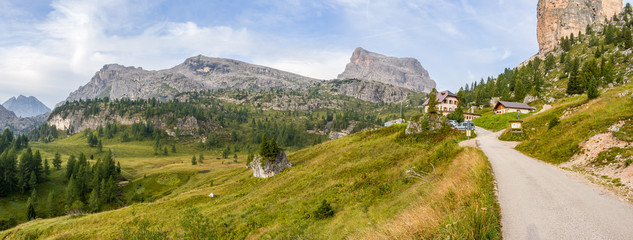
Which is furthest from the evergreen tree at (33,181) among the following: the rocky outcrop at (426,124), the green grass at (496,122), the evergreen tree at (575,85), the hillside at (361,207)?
the evergreen tree at (575,85)

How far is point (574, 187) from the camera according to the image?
14.8 m

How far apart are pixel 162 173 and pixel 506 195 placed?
13873 centimetres

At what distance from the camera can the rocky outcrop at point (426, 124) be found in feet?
145

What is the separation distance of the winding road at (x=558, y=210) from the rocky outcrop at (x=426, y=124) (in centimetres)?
2647

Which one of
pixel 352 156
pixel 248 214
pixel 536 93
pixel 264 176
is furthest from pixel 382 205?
pixel 536 93

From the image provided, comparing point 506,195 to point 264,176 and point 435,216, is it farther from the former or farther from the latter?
point 264,176

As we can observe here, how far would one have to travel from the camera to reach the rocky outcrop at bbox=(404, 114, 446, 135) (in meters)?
44.1

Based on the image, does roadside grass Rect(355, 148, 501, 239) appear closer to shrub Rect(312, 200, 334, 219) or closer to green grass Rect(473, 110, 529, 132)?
shrub Rect(312, 200, 334, 219)

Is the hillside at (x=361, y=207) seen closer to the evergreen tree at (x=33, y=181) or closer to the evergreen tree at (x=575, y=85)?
the evergreen tree at (x=33, y=181)

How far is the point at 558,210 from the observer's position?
11.2 m

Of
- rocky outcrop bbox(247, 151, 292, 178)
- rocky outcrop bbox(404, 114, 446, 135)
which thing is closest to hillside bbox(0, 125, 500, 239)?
rocky outcrop bbox(404, 114, 446, 135)

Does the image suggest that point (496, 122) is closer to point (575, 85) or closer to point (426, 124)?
point (426, 124)

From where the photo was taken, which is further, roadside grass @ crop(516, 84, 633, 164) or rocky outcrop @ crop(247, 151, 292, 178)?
rocky outcrop @ crop(247, 151, 292, 178)

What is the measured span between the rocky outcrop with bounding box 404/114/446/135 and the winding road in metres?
26.5
